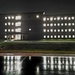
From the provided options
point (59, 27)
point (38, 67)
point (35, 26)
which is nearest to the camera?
point (38, 67)

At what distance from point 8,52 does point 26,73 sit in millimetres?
14399

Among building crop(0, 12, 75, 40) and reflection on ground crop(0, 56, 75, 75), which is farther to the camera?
building crop(0, 12, 75, 40)

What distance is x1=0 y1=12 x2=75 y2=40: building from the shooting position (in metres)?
72.6

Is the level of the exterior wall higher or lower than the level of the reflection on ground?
higher

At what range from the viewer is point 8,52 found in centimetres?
3834

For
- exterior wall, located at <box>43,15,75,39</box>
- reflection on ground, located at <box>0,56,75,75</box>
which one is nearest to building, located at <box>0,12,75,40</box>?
exterior wall, located at <box>43,15,75,39</box>

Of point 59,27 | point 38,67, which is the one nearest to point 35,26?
point 59,27

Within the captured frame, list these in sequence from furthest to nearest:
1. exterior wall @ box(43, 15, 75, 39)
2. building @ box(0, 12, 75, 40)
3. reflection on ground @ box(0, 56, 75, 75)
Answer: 1. exterior wall @ box(43, 15, 75, 39)
2. building @ box(0, 12, 75, 40)
3. reflection on ground @ box(0, 56, 75, 75)

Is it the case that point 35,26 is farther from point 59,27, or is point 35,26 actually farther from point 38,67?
point 38,67

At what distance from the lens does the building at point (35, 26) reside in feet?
238

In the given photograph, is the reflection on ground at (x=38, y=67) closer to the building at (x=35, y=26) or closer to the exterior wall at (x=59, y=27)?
the building at (x=35, y=26)

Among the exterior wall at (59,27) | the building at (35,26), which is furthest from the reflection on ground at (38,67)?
the exterior wall at (59,27)

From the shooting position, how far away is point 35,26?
73.1m

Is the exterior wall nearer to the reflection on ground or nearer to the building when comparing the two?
the building
